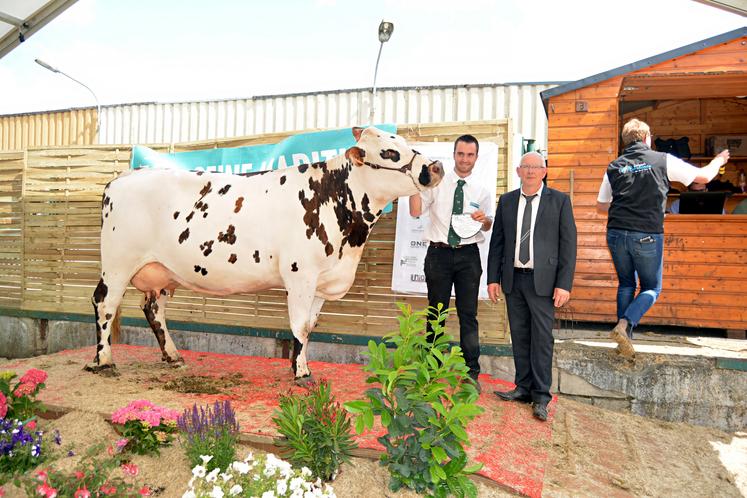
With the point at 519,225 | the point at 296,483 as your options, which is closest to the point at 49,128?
the point at 519,225

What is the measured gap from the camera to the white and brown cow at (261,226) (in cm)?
441

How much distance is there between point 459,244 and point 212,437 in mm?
2531

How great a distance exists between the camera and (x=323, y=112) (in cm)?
1538

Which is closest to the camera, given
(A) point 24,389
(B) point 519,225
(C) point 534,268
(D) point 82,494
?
(D) point 82,494

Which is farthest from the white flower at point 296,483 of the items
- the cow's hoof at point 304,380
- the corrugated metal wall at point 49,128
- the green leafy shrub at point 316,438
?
the corrugated metal wall at point 49,128

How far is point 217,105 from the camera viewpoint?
1627 cm

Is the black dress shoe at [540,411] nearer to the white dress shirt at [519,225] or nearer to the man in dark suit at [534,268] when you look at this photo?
the man in dark suit at [534,268]

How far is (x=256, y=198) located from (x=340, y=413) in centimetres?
233

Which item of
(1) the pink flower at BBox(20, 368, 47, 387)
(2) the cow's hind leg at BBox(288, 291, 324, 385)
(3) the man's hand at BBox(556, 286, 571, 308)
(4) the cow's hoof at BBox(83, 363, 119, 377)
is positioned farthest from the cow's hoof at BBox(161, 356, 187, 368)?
(3) the man's hand at BBox(556, 286, 571, 308)

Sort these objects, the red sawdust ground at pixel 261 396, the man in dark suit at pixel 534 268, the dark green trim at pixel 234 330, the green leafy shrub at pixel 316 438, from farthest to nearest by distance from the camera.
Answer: the dark green trim at pixel 234 330, the man in dark suit at pixel 534 268, the red sawdust ground at pixel 261 396, the green leafy shrub at pixel 316 438

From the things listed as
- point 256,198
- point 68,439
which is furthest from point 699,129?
point 68,439

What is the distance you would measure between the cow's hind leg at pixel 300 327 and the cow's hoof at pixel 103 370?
177 cm

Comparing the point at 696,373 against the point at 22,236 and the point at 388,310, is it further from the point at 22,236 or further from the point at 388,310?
the point at 22,236

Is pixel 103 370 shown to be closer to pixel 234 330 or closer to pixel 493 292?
pixel 234 330
